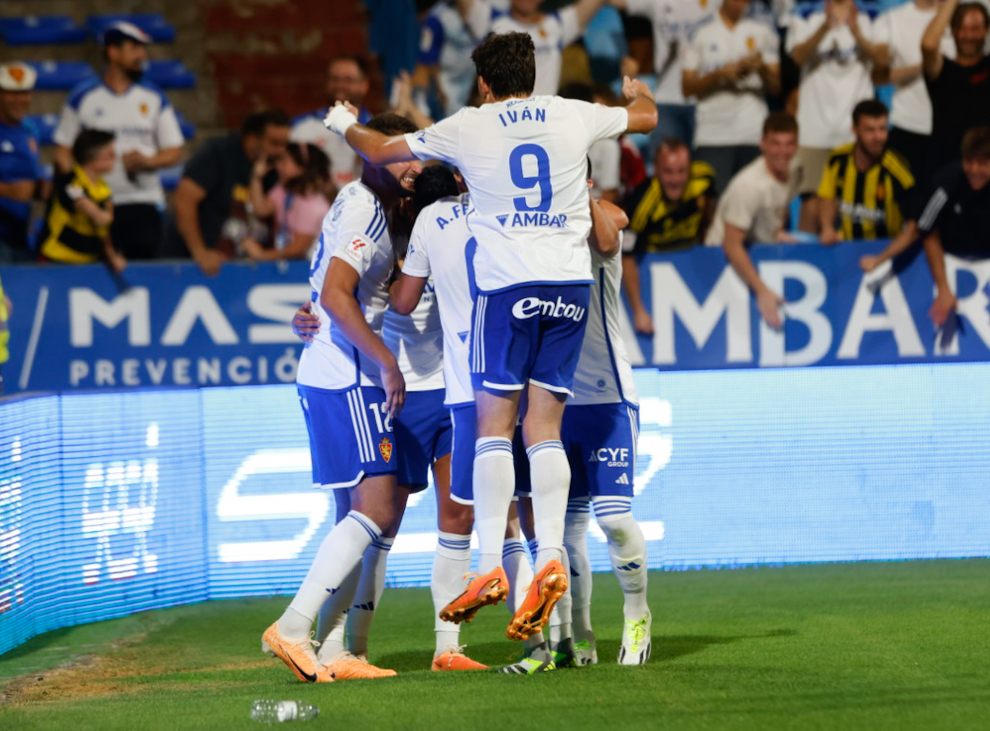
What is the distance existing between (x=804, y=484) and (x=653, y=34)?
4.65 metres

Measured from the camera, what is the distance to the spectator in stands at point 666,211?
34.8 ft

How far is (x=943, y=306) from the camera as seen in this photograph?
10.8m

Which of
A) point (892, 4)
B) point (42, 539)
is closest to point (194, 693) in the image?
point (42, 539)

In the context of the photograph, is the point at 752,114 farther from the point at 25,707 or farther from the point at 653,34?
the point at 25,707

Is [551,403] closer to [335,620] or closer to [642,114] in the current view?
[642,114]

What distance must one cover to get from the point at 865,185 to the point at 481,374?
22.5 ft

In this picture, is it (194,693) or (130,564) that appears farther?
(130,564)

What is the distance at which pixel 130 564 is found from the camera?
7.40m

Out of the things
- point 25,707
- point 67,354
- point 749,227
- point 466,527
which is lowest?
point 25,707

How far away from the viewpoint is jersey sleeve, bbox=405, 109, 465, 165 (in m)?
4.77

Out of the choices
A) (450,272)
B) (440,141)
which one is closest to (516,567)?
(450,272)

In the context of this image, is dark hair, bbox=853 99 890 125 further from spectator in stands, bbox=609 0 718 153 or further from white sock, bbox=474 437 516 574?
white sock, bbox=474 437 516 574

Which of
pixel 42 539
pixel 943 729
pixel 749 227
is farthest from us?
pixel 749 227

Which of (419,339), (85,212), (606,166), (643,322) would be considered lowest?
(419,339)
